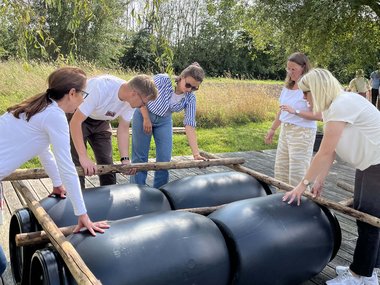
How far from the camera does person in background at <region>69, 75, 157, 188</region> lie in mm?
3002

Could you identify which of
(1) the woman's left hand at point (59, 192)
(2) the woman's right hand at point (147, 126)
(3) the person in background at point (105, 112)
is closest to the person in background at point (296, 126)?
(2) the woman's right hand at point (147, 126)

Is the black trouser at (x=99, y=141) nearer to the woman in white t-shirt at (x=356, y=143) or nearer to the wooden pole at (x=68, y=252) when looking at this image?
the wooden pole at (x=68, y=252)

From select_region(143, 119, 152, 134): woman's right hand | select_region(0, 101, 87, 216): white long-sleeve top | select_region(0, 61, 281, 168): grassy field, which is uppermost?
select_region(0, 101, 87, 216): white long-sleeve top

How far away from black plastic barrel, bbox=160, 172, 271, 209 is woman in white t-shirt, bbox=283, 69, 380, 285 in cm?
65

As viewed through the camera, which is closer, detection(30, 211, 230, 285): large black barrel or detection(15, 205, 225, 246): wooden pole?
detection(30, 211, 230, 285): large black barrel

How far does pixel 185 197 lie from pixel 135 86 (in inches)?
35.8

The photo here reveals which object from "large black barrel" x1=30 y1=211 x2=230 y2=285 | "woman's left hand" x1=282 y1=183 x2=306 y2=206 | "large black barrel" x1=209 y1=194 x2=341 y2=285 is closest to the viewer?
"large black barrel" x1=30 y1=211 x2=230 y2=285

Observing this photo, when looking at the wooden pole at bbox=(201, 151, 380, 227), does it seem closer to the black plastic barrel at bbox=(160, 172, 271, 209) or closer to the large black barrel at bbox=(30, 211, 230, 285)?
the black plastic barrel at bbox=(160, 172, 271, 209)

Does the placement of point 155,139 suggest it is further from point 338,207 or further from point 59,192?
point 338,207

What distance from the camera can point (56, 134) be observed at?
213 cm

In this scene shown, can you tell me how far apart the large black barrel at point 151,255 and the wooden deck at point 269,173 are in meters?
0.98

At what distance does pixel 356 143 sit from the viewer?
252 cm

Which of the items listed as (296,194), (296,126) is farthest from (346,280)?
(296,126)

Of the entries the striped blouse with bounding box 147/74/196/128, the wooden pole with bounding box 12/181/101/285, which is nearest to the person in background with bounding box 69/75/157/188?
the striped blouse with bounding box 147/74/196/128
